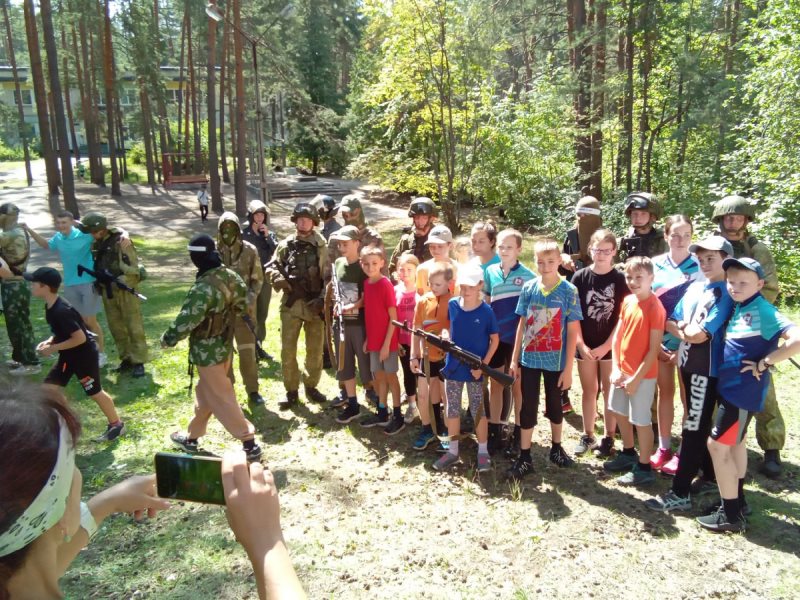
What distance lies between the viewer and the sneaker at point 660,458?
15.4 feet

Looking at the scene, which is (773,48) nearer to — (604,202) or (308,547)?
(604,202)

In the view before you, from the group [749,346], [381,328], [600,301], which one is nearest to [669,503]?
[749,346]

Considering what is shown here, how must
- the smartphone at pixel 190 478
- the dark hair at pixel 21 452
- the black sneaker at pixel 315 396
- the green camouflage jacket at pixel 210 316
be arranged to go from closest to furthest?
1. the dark hair at pixel 21 452
2. the smartphone at pixel 190 478
3. the green camouflage jacket at pixel 210 316
4. the black sneaker at pixel 315 396

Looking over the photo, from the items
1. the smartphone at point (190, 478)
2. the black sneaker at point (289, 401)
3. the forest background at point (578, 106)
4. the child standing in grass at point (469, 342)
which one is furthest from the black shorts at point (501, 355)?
the forest background at point (578, 106)

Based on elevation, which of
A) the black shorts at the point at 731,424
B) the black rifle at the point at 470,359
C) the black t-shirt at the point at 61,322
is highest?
the black t-shirt at the point at 61,322

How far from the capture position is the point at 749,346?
3.65 meters

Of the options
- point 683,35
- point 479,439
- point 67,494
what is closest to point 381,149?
point 683,35

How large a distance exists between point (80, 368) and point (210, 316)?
1503 mm

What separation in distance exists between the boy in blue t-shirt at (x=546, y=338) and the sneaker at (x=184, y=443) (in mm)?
2855

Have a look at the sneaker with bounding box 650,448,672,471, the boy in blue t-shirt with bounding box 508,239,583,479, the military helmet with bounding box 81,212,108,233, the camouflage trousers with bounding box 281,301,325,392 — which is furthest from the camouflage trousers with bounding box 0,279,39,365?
the sneaker with bounding box 650,448,672,471

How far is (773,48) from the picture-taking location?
9.79 m

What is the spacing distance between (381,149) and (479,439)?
62.1ft

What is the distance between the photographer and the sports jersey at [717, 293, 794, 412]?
3.61m

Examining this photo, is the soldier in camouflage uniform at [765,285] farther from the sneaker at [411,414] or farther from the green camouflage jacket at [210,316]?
the green camouflage jacket at [210,316]
